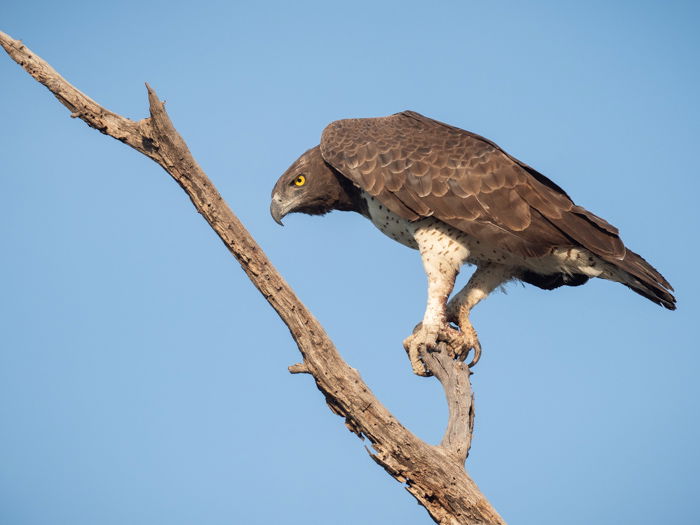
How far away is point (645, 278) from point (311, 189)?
4.14m

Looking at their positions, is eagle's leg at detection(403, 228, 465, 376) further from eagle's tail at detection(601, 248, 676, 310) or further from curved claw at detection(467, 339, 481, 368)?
eagle's tail at detection(601, 248, 676, 310)

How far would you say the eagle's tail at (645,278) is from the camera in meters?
8.23

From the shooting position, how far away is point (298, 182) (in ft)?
32.6

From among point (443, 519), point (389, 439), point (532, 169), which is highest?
point (532, 169)

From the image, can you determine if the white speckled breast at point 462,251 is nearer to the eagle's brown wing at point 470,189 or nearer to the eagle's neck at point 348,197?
the eagle's brown wing at point 470,189

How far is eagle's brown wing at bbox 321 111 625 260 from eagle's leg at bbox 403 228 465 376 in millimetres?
402

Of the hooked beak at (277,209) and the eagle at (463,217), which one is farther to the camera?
the hooked beak at (277,209)

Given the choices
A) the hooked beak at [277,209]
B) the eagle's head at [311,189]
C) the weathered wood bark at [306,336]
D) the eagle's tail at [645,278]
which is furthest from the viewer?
the hooked beak at [277,209]

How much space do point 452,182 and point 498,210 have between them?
24.2 inches

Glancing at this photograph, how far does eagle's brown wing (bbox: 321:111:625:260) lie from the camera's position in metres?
8.55

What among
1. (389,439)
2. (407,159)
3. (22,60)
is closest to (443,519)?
(389,439)

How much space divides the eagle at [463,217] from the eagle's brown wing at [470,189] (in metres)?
0.01

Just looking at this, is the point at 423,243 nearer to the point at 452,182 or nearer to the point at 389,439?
the point at 452,182

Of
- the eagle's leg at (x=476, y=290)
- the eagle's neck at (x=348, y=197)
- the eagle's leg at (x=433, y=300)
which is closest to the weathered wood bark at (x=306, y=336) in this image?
the eagle's leg at (x=433, y=300)
